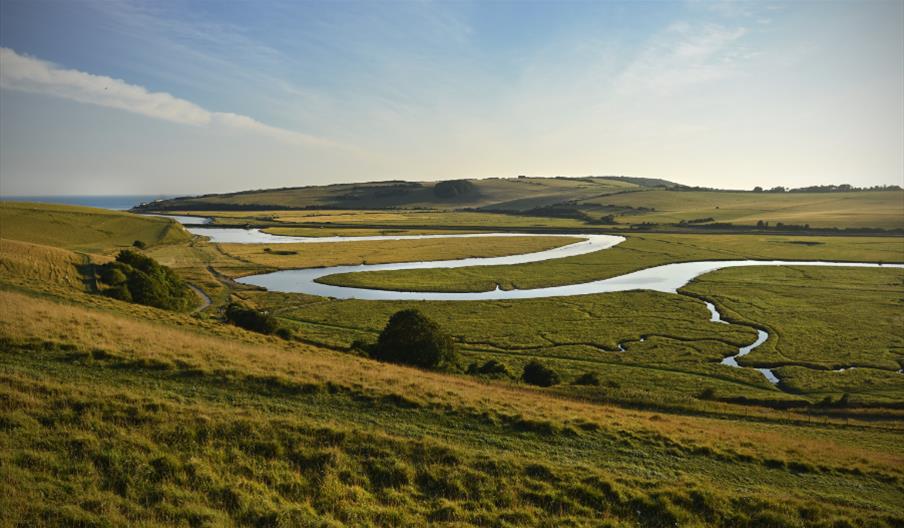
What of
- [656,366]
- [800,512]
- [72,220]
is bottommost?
[656,366]

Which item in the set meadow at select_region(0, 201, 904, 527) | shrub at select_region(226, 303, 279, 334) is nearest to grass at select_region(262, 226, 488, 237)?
shrub at select_region(226, 303, 279, 334)

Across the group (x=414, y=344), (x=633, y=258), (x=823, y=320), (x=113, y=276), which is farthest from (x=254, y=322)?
(x=633, y=258)

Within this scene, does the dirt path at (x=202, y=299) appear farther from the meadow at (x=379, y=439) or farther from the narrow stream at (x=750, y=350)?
the narrow stream at (x=750, y=350)

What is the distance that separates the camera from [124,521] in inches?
378

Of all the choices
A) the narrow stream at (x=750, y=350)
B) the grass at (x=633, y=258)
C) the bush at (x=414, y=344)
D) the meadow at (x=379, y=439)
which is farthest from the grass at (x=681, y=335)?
the grass at (x=633, y=258)

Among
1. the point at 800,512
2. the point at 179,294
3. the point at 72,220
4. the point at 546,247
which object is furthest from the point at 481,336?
the point at 72,220

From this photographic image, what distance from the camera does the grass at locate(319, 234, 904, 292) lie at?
72875mm

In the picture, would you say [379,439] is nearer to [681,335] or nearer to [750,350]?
[681,335]

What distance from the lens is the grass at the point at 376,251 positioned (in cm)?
9212

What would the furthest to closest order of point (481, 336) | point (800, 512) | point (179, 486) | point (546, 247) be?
Answer: point (546, 247), point (481, 336), point (800, 512), point (179, 486)

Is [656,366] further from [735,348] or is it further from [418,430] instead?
[418,430]

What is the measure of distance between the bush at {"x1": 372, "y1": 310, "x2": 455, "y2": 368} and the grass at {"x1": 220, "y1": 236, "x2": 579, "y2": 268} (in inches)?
2242

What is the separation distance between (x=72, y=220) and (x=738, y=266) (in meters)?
130

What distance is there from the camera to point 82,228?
101375mm
